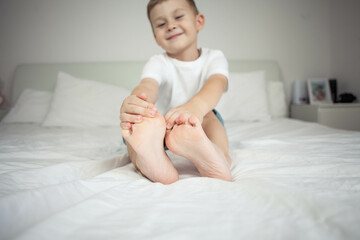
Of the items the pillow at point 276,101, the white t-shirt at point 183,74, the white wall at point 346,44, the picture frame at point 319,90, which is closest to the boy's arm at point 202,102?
the white t-shirt at point 183,74

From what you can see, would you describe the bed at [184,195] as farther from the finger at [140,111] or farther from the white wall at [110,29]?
the white wall at [110,29]

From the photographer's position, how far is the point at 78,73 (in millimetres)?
1996

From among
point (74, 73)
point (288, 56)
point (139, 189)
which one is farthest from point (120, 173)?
point (288, 56)

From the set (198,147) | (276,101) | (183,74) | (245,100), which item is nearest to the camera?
(198,147)

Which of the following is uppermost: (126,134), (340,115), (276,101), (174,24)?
(174,24)

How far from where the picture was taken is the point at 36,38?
2186 millimetres

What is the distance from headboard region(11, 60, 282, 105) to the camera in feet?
6.47

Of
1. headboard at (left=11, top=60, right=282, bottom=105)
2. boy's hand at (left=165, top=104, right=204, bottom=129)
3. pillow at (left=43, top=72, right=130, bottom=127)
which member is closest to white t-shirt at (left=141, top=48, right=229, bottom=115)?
boy's hand at (left=165, top=104, right=204, bottom=129)

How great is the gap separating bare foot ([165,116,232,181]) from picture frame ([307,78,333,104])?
190 centimetres

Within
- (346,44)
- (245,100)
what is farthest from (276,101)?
(346,44)

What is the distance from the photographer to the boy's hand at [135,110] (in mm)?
536

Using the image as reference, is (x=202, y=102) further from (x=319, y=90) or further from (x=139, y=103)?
(x=319, y=90)

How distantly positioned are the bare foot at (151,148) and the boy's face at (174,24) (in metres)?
0.52

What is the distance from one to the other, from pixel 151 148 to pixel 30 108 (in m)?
1.57
